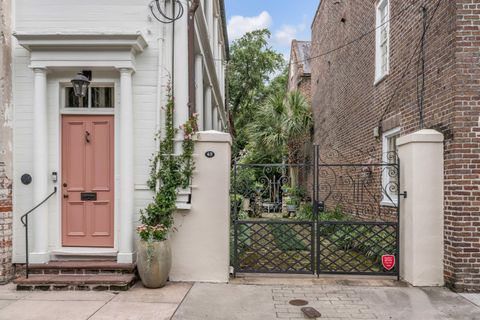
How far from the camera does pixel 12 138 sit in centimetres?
581

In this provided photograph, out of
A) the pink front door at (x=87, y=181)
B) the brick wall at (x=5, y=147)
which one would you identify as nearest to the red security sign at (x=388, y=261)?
the pink front door at (x=87, y=181)

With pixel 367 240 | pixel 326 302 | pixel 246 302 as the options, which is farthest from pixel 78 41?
pixel 367 240

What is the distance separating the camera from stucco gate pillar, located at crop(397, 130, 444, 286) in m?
5.66

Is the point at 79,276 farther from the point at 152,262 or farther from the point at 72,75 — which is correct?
the point at 72,75

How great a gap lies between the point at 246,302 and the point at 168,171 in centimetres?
210

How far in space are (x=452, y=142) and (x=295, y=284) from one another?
2.93m

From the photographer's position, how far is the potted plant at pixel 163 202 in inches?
212

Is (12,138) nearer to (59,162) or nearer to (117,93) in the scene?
(59,162)

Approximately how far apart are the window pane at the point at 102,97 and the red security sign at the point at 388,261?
185 inches

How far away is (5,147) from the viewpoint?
5668mm

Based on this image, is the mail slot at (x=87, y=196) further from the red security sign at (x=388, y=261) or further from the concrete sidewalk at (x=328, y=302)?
the red security sign at (x=388, y=261)

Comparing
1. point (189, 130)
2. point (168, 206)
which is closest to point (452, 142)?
point (189, 130)

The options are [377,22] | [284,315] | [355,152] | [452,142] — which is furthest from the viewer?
[355,152]

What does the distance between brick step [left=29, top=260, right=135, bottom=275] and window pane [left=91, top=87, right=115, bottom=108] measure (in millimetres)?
2330
